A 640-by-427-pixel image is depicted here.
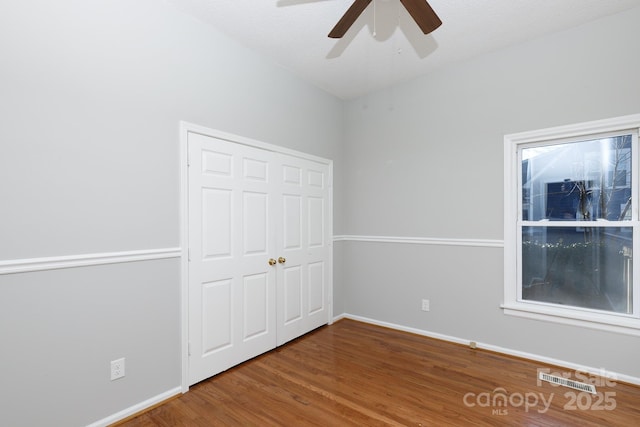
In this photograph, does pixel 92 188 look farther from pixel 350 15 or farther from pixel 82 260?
pixel 350 15

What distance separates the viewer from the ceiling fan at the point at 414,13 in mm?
1774

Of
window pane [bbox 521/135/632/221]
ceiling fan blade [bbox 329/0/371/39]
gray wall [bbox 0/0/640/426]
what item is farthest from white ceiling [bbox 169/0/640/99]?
window pane [bbox 521/135/632/221]

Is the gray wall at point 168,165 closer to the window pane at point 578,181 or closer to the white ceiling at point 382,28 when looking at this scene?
the white ceiling at point 382,28

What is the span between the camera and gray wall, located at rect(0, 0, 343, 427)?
5.48 ft

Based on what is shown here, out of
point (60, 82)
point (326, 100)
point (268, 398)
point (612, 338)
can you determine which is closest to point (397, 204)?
point (326, 100)

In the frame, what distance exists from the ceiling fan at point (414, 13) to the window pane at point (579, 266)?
219 cm

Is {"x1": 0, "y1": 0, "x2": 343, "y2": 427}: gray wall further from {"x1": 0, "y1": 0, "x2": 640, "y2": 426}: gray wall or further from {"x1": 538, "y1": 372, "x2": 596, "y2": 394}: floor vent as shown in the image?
{"x1": 538, "y1": 372, "x2": 596, "y2": 394}: floor vent

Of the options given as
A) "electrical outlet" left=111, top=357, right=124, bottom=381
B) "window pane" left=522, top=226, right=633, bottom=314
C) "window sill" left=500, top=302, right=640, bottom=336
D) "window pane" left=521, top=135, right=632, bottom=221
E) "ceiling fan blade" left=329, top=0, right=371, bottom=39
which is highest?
"ceiling fan blade" left=329, top=0, right=371, bottom=39

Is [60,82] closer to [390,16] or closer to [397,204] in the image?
[390,16]

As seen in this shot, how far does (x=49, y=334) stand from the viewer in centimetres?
176

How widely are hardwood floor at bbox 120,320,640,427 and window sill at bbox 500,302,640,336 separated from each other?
42 cm

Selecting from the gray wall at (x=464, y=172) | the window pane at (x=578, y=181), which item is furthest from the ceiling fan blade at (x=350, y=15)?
the window pane at (x=578, y=181)

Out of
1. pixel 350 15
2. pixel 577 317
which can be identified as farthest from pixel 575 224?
pixel 350 15

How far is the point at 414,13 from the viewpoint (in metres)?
1.86
